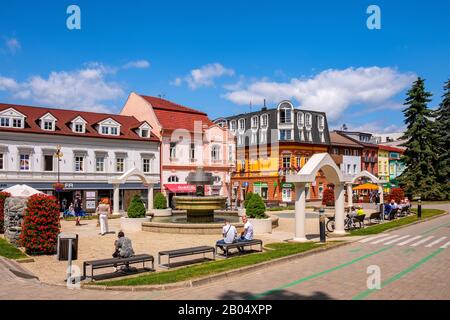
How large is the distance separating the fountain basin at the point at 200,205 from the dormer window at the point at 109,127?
2238 cm

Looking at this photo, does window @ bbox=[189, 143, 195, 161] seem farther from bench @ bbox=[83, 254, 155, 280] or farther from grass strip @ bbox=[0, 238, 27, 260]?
bench @ bbox=[83, 254, 155, 280]

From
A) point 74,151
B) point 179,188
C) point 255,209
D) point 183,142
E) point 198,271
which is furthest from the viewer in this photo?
point 183,142

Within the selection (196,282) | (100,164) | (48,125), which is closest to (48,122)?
(48,125)

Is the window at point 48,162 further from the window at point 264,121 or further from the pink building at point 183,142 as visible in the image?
the window at point 264,121

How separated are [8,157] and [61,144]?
4942 millimetres

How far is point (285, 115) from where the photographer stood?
202ft

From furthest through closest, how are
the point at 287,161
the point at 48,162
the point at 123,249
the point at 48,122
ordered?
the point at 287,161, the point at 48,122, the point at 48,162, the point at 123,249

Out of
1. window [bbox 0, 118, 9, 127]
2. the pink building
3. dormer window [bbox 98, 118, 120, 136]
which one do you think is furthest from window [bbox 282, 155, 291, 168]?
window [bbox 0, 118, 9, 127]

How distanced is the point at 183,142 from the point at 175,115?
3995 millimetres

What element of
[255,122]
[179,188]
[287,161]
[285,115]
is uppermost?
[285,115]

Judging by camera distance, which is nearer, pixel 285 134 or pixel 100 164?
pixel 100 164

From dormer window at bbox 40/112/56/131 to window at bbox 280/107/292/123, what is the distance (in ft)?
107

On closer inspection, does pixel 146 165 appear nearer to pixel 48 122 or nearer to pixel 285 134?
pixel 48 122

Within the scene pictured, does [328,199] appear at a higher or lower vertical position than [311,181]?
lower
